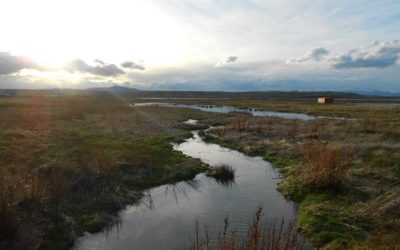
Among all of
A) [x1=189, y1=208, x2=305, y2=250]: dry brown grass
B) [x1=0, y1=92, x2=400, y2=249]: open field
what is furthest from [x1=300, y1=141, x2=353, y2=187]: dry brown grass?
[x1=189, y1=208, x2=305, y2=250]: dry brown grass

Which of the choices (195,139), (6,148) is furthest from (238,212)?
(195,139)

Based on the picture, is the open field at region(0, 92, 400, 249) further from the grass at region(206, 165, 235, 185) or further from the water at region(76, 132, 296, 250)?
the grass at region(206, 165, 235, 185)

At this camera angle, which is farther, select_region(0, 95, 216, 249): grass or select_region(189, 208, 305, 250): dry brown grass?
select_region(0, 95, 216, 249): grass

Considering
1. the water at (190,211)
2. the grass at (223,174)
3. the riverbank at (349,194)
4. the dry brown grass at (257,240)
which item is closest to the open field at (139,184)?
the riverbank at (349,194)

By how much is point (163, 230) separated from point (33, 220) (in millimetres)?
4868

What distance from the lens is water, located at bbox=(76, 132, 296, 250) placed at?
584 inches

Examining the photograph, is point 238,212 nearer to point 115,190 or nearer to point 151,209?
point 151,209

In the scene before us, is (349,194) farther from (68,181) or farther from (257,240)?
(68,181)

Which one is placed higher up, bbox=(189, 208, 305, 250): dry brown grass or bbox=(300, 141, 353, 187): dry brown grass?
bbox=(189, 208, 305, 250): dry brown grass

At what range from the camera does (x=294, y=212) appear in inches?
718

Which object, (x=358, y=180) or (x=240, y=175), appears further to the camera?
(x=240, y=175)

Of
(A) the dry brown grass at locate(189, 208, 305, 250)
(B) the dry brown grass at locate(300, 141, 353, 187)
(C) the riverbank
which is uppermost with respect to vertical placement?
(A) the dry brown grass at locate(189, 208, 305, 250)

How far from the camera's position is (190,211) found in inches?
713

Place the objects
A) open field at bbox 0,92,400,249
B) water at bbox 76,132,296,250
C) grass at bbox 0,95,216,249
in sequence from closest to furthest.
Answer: grass at bbox 0,95,216,249, open field at bbox 0,92,400,249, water at bbox 76,132,296,250
